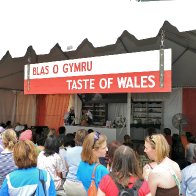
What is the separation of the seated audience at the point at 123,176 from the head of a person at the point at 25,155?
2.35 feet

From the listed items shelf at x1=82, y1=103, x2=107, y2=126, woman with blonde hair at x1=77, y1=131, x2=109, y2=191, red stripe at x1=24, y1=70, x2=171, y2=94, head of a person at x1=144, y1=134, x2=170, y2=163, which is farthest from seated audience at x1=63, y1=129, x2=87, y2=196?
A: shelf at x1=82, y1=103, x2=107, y2=126

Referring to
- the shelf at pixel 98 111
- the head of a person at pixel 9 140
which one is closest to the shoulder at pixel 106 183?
the head of a person at pixel 9 140

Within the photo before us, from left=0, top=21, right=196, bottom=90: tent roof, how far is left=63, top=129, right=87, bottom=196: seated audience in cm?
189

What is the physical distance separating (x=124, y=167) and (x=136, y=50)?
5.97 m

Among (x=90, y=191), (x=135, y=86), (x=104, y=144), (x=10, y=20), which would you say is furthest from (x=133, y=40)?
(x=90, y=191)

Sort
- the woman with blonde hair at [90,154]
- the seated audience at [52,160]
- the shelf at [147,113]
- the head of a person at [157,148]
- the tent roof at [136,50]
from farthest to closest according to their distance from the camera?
the shelf at [147,113]
the tent roof at [136,50]
the seated audience at [52,160]
the woman with blonde hair at [90,154]
the head of a person at [157,148]

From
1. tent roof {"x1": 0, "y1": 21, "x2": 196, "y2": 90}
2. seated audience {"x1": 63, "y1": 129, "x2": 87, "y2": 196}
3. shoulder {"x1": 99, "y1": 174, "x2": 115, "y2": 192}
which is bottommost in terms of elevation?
seated audience {"x1": 63, "y1": 129, "x2": 87, "y2": 196}

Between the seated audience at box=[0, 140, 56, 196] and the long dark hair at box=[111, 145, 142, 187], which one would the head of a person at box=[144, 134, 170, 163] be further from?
the seated audience at box=[0, 140, 56, 196]

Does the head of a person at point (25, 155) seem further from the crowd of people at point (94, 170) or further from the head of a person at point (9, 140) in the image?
the head of a person at point (9, 140)

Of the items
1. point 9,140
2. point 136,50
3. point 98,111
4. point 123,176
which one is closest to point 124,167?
point 123,176

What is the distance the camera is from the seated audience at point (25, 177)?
2.91 meters

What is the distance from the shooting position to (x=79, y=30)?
15.4 feet

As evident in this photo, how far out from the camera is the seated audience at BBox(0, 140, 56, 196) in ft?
9.54

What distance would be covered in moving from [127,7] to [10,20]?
2182 millimetres
